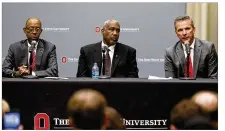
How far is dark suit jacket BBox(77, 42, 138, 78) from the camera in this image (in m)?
4.33

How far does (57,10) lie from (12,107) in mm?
2128

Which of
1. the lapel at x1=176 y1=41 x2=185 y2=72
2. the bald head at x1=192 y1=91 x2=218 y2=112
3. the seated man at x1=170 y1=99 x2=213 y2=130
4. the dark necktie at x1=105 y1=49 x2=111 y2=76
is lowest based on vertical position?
the seated man at x1=170 y1=99 x2=213 y2=130

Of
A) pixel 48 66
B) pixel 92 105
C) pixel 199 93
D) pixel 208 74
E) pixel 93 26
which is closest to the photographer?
pixel 92 105

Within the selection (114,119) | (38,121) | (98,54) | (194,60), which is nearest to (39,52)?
(98,54)

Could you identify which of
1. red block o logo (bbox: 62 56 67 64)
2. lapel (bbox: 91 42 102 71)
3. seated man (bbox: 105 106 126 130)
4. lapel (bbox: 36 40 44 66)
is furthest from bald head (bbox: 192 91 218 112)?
red block o logo (bbox: 62 56 67 64)

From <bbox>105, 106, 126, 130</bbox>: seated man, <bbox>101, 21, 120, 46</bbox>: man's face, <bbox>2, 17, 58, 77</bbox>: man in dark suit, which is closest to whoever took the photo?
<bbox>105, 106, 126, 130</bbox>: seated man

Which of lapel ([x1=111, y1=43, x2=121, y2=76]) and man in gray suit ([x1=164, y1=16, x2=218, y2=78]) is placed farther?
lapel ([x1=111, y1=43, x2=121, y2=76])

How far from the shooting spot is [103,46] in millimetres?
4555

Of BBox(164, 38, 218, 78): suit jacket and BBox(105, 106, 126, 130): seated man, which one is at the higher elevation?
BBox(164, 38, 218, 78): suit jacket

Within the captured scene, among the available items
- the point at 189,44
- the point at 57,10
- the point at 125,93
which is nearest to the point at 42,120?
the point at 125,93

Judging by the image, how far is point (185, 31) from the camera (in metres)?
4.39

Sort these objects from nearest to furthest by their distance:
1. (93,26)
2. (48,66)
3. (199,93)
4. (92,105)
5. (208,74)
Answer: (92,105)
(199,93)
(208,74)
(48,66)
(93,26)

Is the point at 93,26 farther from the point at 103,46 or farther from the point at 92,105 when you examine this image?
the point at 92,105

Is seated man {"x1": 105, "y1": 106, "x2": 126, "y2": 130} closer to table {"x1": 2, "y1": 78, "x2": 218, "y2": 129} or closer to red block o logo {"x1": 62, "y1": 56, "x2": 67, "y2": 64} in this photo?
table {"x1": 2, "y1": 78, "x2": 218, "y2": 129}
